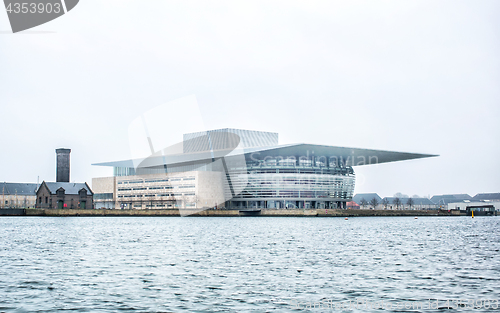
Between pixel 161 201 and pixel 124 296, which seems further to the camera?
pixel 161 201

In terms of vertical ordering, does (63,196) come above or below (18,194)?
below

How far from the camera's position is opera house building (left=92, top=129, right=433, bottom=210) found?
10069 cm

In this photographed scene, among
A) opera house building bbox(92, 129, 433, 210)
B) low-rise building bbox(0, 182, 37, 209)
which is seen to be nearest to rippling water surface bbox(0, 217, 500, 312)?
opera house building bbox(92, 129, 433, 210)

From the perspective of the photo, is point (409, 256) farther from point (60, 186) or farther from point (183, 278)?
point (60, 186)

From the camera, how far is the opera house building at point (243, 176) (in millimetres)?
100688

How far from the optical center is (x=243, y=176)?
336 ft

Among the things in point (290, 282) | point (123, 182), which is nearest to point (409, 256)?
point (290, 282)

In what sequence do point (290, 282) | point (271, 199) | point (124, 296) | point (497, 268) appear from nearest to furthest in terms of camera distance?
1. point (124, 296)
2. point (290, 282)
3. point (497, 268)
4. point (271, 199)

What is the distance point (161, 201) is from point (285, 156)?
26.0 meters

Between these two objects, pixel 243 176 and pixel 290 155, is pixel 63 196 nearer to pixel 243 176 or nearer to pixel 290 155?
pixel 243 176

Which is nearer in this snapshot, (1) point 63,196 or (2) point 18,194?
(1) point 63,196

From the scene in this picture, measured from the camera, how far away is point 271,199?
331 ft

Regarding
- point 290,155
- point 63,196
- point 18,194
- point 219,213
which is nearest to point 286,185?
point 290,155

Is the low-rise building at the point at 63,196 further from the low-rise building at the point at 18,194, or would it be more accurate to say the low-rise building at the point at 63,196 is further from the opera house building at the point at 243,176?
the low-rise building at the point at 18,194
